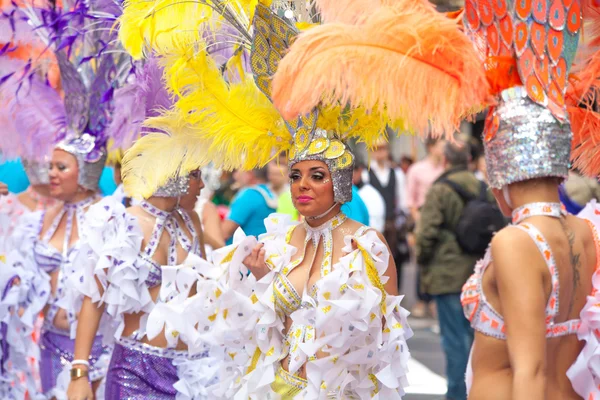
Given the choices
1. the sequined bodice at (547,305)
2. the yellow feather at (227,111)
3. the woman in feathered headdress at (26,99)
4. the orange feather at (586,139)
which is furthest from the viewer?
the woman in feathered headdress at (26,99)

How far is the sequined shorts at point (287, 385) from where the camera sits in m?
4.43

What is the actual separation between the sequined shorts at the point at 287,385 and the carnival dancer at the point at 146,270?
0.75 metres

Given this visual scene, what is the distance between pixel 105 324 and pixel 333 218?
76.5 inches

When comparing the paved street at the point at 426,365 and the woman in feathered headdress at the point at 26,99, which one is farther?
the paved street at the point at 426,365

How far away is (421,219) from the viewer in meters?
8.57

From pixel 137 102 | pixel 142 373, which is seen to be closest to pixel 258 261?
pixel 142 373

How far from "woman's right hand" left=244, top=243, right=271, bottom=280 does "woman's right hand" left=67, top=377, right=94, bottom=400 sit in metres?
1.21

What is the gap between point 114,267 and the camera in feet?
17.4

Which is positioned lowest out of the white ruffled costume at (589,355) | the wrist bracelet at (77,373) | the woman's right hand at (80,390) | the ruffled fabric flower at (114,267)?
the woman's right hand at (80,390)

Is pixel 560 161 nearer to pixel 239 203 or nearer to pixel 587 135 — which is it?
pixel 587 135

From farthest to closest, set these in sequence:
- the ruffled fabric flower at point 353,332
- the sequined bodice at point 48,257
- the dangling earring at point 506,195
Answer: the sequined bodice at point 48,257, the ruffled fabric flower at point 353,332, the dangling earring at point 506,195

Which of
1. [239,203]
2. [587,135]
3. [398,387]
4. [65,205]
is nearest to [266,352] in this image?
[398,387]

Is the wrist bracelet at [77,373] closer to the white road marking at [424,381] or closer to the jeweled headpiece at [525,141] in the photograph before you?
the jeweled headpiece at [525,141]

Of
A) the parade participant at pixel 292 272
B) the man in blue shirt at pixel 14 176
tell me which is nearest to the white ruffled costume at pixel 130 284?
the parade participant at pixel 292 272
